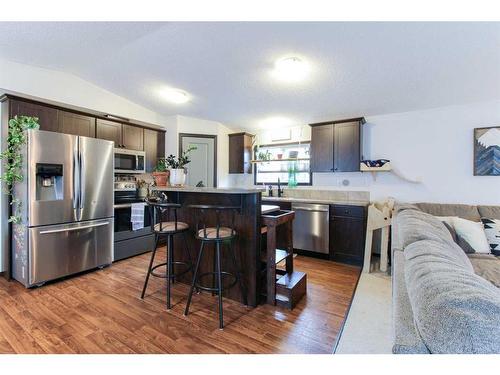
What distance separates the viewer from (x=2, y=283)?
2865 mm

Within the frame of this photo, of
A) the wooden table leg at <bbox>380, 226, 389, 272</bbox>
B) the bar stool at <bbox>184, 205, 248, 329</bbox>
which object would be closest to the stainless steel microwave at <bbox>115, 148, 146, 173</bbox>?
the bar stool at <bbox>184, 205, 248, 329</bbox>

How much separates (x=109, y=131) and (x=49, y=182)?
1229mm

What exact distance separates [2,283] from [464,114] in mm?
6165

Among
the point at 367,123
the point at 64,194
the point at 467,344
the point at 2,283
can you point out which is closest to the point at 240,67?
the point at 367,123

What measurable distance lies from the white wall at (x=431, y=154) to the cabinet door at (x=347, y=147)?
0.32 metres

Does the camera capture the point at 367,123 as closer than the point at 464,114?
No

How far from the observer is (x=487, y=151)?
3.18m

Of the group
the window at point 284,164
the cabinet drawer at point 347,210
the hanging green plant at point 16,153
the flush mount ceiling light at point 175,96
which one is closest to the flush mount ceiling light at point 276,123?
the window at point 284,164

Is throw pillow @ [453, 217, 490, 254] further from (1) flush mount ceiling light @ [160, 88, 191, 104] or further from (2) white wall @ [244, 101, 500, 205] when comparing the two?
(1) flush mount ceiling light @ [160, 88, 191, 104]

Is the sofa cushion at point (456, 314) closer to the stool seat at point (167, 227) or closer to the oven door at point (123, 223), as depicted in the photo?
the stool seat at point (167, 227)

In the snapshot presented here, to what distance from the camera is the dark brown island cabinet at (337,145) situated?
12.4 ft

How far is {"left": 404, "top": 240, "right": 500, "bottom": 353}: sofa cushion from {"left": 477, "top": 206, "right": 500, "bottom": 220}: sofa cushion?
2.87 m

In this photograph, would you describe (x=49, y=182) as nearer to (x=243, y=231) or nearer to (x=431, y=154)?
(x=243, y=231)

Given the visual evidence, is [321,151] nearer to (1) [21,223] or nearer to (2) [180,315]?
(2) [180,315]
